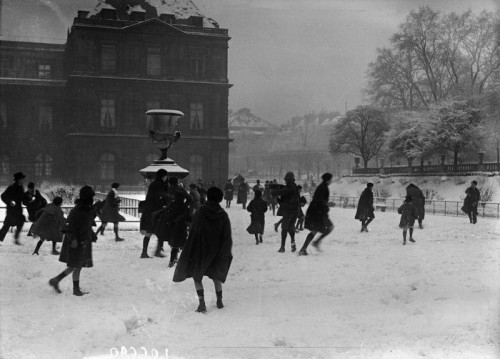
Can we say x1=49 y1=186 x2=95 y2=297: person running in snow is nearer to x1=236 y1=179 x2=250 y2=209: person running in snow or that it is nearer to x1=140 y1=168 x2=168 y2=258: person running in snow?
x1=140 y1=168 x2=168 y2=258: person running in snow

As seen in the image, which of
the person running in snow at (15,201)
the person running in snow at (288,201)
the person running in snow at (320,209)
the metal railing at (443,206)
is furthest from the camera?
the metal railing at (443,206)

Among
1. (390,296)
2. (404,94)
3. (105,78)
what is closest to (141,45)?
(105,78)

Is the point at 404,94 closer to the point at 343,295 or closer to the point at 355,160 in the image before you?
the point at 355,160

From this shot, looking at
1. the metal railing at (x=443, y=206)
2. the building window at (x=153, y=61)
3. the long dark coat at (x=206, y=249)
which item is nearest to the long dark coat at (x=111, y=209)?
the building window at (x=153, y=61)

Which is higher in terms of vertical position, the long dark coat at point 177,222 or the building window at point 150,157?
the building window at point 150,157

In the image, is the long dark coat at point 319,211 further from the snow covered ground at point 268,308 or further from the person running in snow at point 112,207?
the person running in snow at point 112,207

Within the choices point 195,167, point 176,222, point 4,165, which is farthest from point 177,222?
point 195,167

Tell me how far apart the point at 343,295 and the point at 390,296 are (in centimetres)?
64

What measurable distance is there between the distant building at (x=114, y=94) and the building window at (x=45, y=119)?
1.6 inches

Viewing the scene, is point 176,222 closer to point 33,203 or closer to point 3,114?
point 33,203

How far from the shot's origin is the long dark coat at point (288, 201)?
36.7ft

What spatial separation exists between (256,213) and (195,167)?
6507 millimetres

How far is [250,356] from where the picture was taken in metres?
5.00

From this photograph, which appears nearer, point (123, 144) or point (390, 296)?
point (390, 296)
